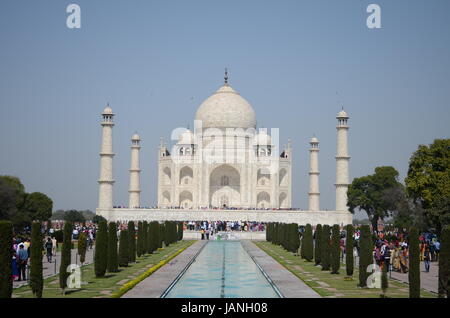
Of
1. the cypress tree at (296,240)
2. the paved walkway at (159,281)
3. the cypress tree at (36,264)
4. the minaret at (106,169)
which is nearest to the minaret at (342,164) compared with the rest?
the minaret at (106,169)

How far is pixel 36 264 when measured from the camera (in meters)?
12.8

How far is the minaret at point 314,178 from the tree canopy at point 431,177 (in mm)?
18224

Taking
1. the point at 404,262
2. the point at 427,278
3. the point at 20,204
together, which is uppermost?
the point at 20,204

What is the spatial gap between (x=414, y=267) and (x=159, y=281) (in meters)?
5.51

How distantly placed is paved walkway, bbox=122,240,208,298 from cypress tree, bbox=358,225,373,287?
3.79 m

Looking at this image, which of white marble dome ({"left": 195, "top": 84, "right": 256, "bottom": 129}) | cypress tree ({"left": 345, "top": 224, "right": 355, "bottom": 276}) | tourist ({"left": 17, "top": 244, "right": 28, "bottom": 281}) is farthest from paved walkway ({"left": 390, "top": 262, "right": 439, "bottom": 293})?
white marble dome ({"left": 195, "top": 84, "right": 256, "bottom": 129})

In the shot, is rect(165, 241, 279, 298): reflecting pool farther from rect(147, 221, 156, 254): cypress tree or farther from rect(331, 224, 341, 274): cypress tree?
rect(147, 221, 156, 254): cypress tree

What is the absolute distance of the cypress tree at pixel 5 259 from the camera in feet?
37.0

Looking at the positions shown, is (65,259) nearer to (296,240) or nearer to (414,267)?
(414,267)

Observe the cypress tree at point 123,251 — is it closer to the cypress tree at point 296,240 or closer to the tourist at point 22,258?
the tourist at point 22,258

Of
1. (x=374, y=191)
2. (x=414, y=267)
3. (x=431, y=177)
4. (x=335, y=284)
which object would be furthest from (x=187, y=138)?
(x=414, y=267)

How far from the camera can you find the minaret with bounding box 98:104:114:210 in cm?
4591
